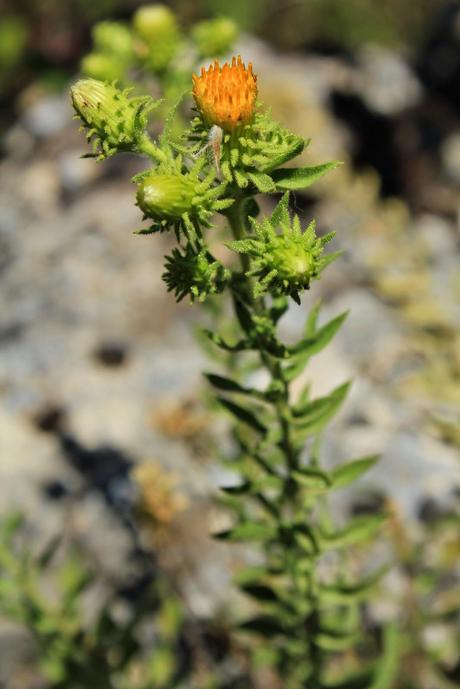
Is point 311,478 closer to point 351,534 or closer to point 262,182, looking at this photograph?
point 351,534

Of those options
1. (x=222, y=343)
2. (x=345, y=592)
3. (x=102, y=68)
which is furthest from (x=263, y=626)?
(x=102, y=68)

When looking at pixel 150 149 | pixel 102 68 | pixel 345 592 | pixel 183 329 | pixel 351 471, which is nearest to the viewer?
pixel 150 149

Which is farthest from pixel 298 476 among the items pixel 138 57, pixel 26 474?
pixel 26 474

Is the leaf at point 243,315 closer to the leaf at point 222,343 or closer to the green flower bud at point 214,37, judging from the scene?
the leaf at point 222,343

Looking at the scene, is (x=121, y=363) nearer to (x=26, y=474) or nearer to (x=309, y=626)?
(x=26, y=474)

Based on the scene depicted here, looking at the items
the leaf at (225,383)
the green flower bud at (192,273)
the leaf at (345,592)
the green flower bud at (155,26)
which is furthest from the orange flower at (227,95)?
the leaf at (345,592)

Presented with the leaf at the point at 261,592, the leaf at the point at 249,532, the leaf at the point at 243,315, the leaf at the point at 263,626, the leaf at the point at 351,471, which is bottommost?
the leaf at the point at 263,626
